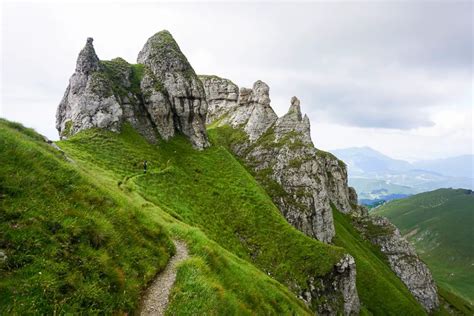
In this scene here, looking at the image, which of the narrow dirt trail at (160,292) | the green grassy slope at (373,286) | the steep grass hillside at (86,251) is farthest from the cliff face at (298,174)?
the narrow dirt trail at (160,292)

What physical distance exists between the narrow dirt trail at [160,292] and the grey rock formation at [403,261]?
127386 mm

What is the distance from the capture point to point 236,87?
158125 mm

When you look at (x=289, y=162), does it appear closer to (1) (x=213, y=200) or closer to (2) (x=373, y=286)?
(1) (x=213, y=200)

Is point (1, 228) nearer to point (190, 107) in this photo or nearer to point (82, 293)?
point (82, 293)

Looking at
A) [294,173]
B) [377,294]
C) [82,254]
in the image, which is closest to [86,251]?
[82,254]

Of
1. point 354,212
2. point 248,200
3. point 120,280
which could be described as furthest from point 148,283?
point 354,212

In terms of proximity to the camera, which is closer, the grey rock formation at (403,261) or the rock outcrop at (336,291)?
the rock outcrop at (336,291)

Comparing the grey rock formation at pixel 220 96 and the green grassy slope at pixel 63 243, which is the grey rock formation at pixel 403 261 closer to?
the grey rock formation at pixel 220 96

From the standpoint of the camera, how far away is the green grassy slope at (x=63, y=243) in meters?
14.8

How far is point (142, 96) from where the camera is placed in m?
75.6

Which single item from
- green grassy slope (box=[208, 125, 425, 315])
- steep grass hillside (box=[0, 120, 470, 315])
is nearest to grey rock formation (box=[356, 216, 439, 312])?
green grassy slope (box=[208, 125, 425, 315])

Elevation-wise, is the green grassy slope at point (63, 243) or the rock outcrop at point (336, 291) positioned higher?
the green grassy slope at point (63, 243)

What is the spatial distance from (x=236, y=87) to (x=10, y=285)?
15068cm

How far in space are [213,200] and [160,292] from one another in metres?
43.0
